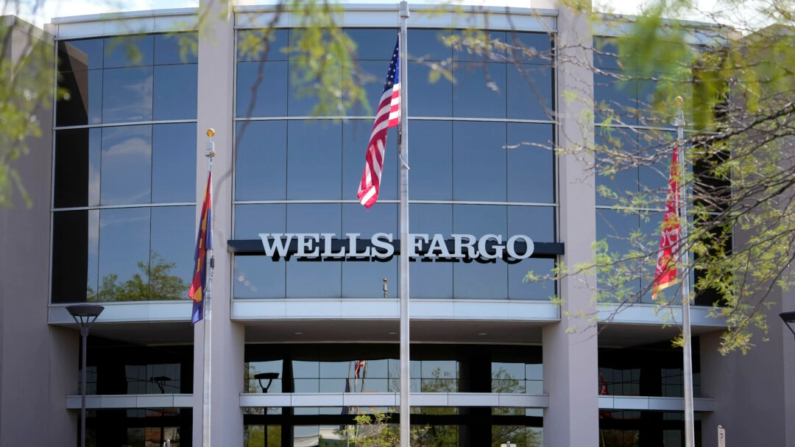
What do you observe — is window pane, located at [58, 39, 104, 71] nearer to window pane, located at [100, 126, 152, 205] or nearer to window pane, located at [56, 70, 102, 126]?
window pane, located at [56, 70, 102, 126]

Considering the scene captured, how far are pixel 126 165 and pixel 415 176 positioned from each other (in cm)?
949

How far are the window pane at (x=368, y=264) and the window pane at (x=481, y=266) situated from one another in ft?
6.58

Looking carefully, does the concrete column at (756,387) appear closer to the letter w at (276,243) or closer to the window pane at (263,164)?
the letter w at (276,243)

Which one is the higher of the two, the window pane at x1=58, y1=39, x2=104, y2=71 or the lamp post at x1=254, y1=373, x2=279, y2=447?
the window pane at x1=58, y1=39, x2=104, y2=71

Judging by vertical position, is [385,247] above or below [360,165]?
below

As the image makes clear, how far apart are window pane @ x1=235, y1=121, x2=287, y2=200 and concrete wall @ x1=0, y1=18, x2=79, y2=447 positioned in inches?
261

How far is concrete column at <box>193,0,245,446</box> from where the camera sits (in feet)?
104

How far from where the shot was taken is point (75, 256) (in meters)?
34.0

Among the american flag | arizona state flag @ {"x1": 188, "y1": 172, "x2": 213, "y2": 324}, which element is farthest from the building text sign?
the american flag

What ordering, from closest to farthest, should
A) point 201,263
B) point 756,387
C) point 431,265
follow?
point 201,263 → point 431,265 → point 756,387

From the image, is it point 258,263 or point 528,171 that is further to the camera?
point 528,171

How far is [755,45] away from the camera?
705 cm

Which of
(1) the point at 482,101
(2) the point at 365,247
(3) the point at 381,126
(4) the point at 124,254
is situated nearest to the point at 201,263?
(3) the point at 381,126

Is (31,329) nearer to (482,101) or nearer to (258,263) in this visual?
(258,263)
